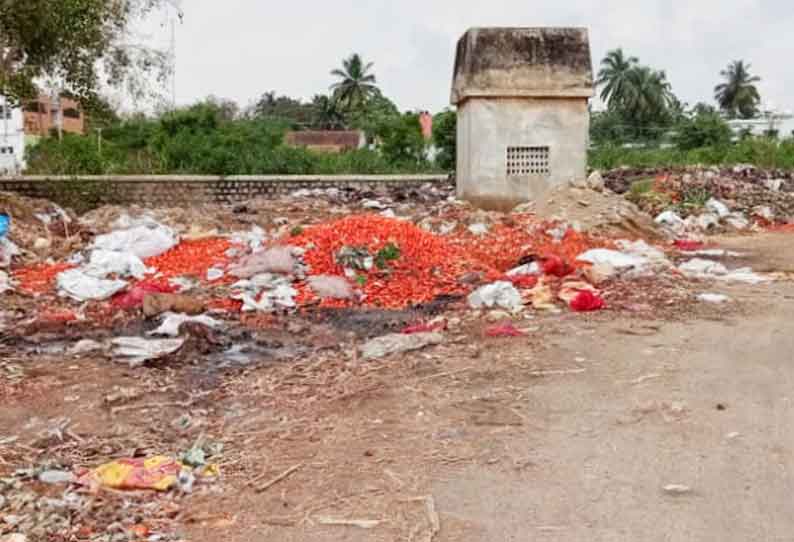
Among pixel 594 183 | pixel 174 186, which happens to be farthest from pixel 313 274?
pixel 174 186

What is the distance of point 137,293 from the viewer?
734cm

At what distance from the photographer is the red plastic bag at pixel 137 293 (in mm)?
7195

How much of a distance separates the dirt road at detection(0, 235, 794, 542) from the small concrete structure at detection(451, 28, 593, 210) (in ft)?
23.0

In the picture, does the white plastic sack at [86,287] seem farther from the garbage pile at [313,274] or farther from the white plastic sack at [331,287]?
the white plastic sack at [331,287]

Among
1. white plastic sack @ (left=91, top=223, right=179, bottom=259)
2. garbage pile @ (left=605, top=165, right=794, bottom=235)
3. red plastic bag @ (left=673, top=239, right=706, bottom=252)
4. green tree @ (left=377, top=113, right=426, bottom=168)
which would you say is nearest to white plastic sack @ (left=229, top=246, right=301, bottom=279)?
white plastic sack @ (left=91, top=223, right=179, bottom=259)

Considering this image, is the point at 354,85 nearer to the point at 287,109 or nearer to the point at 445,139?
the point at 287,109

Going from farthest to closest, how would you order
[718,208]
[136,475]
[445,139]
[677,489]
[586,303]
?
[445,139], [718,208], [586,303], [136,475], [677,489]

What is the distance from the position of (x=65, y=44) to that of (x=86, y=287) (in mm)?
5822

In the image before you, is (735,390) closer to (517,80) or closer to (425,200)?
(517,80)

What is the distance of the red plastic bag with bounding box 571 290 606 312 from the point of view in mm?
6586

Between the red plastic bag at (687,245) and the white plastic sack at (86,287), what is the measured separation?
6.68 meters

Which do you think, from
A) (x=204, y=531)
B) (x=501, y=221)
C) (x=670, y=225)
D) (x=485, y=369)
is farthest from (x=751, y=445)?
→ (x=670, y=225)

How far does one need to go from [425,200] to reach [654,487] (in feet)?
39.7

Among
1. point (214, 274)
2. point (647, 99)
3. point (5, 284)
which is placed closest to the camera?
point (5, 284)
